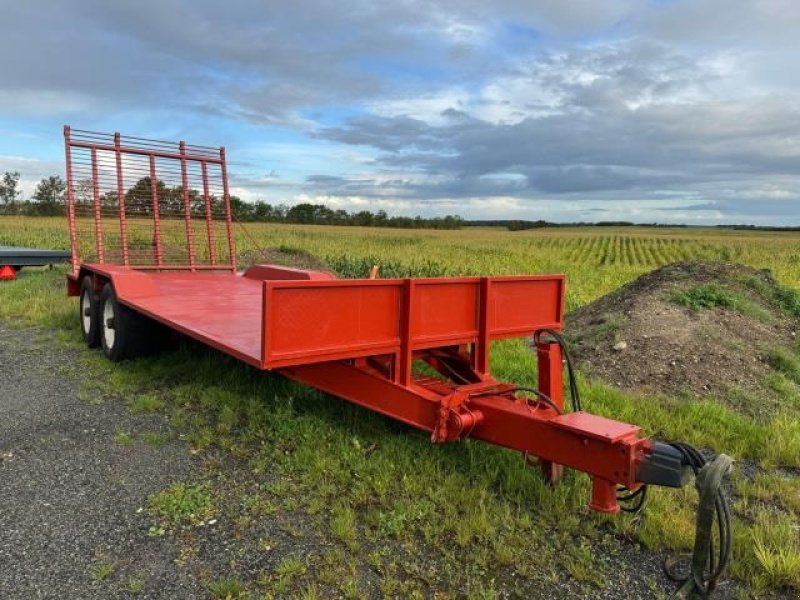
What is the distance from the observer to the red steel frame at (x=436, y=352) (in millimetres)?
2932

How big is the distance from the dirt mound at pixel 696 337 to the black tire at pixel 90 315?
4.91 meters

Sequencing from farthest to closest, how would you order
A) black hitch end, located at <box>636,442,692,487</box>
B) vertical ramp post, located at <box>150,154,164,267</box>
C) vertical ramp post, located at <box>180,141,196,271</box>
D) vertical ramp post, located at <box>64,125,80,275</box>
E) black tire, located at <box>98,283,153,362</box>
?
vertical ramp post, located at <box>180,141,196,271</box> → vertical ramp post, located at <box>150,154,164,267</box> → vertical ramp post, located at <box>64,125,80,275</box> → black tire, located at <box>98,283,153,362</box> → black hitch end, located at <box>636,442,692,487</box>

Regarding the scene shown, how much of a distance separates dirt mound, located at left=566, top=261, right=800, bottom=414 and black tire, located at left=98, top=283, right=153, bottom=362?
411 centimetres

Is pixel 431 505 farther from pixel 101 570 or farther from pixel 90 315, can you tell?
pixel 90 315

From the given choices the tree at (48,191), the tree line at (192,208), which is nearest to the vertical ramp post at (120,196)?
the tree line at (192,208)

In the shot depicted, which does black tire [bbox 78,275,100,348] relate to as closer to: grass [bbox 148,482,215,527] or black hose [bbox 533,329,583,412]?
grass [bbox 148,482,215,527]

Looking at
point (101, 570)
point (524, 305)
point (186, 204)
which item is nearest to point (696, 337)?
point (524, 305)

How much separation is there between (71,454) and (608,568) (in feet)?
10.4

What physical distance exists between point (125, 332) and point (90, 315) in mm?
1224

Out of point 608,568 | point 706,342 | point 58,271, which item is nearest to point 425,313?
point 608,568

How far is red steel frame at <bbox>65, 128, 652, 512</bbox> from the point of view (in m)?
2.93

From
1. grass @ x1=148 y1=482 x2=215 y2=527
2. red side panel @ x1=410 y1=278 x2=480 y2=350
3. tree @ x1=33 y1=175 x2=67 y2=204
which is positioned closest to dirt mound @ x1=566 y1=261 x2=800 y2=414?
red side panel @ x1=410 y1=278 x2=480 y2=350

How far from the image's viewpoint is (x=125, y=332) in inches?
235

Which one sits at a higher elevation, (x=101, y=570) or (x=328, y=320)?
(x=328, y=320)
